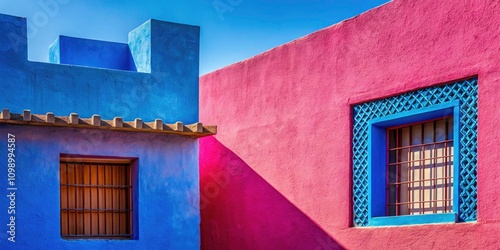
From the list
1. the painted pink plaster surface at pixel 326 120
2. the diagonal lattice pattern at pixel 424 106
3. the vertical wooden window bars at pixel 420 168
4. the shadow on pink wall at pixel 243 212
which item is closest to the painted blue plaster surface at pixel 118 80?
the painted pink plaster surface at pixel 326 120

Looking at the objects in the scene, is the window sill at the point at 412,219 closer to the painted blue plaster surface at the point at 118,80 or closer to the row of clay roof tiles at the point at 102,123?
the row of clay roof tiles at the point at 102,123

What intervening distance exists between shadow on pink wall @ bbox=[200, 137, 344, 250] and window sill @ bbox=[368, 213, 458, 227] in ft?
2.24

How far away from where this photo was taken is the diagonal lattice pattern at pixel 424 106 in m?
6.67

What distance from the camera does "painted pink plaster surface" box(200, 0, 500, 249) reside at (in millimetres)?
6559

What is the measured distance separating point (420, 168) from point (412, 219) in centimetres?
58

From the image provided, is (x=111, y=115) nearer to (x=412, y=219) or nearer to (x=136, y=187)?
(x=136, y=187)

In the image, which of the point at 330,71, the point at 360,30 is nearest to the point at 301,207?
the point at 330,71

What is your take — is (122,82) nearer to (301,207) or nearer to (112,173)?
(112,173)

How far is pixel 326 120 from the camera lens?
8375mm

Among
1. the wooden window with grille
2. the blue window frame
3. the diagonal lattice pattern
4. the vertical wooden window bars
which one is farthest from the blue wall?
the vertical wooden window bars

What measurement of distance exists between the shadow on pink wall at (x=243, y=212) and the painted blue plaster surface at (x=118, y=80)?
4.31 ft

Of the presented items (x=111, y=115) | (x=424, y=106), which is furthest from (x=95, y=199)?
(x=424, y=106)

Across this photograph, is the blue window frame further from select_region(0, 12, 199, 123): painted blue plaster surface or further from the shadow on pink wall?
select_region(0, 12, 199, 123): painted blue plaster surface

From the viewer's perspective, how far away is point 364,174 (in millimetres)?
7848
